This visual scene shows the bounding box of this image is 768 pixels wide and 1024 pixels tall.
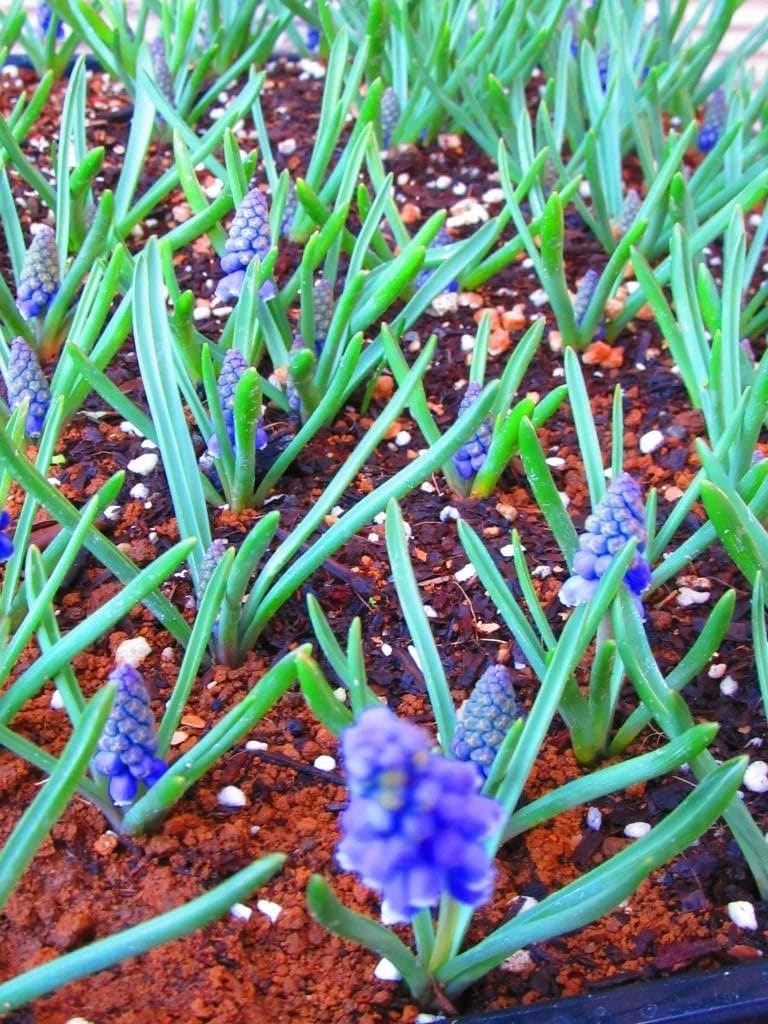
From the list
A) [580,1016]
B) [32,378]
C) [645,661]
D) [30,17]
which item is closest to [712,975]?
[580,1016]

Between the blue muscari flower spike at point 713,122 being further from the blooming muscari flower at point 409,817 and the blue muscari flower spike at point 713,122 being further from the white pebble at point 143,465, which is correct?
the blooming muscari flower at point 409,817

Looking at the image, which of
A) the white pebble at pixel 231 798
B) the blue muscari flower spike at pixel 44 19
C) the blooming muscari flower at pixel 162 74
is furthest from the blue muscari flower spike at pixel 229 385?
the blue muscari flower spike at pixel 44 19

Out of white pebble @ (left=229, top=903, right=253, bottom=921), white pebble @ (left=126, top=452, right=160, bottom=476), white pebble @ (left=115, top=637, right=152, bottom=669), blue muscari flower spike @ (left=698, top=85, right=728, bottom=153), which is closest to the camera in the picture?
white pebble @ (left=229, top=903, right=253, bottom=921)

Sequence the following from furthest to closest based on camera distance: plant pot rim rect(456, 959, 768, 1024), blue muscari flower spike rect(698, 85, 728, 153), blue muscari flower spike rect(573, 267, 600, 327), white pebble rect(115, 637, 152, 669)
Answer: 1. blue muscari flower spike rect(698, 85, 728, 153)
2. blue muscari flower spike rect(573, 267, 600, 327)
3. white pebble rect(115, 637, 152, 669)
4. plant pot rim rect(456, 959, 768, 1024)

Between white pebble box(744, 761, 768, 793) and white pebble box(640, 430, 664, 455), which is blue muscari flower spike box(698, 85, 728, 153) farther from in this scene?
white pebble box(744, 761, 768, 793)

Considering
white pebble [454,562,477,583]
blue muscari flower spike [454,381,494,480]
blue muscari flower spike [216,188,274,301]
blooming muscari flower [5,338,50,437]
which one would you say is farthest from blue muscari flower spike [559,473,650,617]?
blooming muscari flower [5,338,50,437]

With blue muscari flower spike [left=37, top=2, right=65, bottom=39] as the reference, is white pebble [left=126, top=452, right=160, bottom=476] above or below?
below

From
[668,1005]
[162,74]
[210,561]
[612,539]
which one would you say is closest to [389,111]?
[162,74]

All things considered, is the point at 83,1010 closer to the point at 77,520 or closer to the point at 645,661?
the point at 77,520
